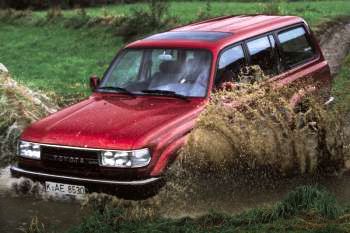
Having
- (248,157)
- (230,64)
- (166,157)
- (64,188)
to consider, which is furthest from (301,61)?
(64,188)

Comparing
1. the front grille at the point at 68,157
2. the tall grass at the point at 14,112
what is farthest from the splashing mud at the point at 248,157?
the tall grass at the point at 14,112

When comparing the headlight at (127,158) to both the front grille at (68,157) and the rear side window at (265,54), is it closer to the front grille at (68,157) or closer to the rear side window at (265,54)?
the front grille at (68,157)

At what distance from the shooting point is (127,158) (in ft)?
21.1

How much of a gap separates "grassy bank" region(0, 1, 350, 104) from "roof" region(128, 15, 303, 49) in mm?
4976

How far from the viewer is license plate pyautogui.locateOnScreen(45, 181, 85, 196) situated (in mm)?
6699

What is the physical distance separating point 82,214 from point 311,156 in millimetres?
2839

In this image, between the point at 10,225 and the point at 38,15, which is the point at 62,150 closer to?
the point at 10,225

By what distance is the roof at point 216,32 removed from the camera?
7906 mm

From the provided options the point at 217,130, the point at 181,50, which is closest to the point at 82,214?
the point at 217,130

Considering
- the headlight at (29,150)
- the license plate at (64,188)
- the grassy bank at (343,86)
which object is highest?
the headlight at (29,150)

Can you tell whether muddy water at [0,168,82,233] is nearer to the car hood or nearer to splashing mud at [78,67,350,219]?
splashing mud at [78,67,350,219]

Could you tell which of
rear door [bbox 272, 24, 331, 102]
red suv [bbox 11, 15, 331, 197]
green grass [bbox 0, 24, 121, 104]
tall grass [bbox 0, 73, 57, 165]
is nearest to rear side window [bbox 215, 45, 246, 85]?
red suv [bbox 11, 15, 331, 197]

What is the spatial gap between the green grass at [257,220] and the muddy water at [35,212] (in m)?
0.81

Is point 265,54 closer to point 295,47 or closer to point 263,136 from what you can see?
point 295,47
